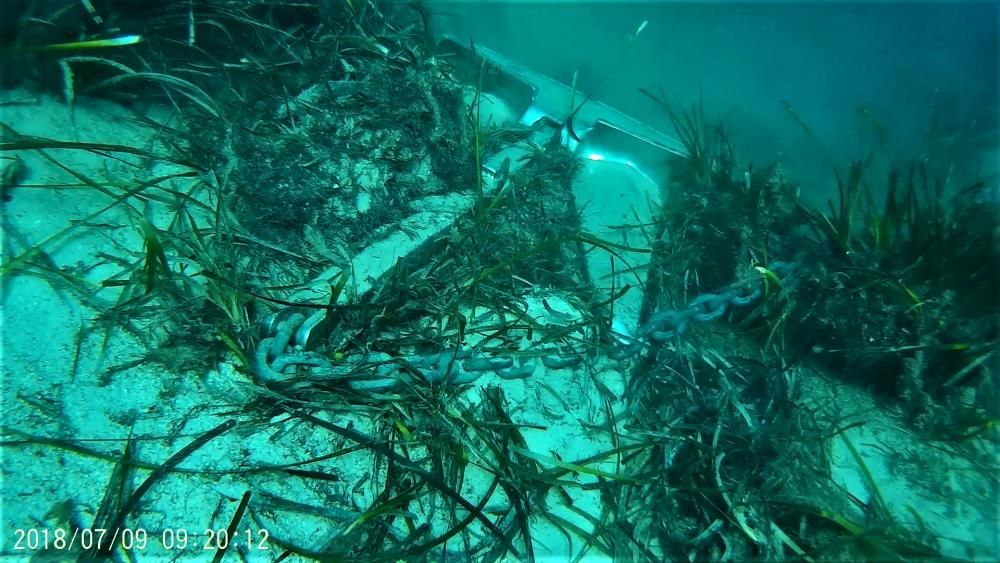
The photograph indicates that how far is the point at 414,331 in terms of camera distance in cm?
194

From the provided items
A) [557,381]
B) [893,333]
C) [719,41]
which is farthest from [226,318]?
[719,41]

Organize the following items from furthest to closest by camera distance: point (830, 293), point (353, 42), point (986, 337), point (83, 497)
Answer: point (353, 42), point (830, 293), point (986, 337), point (83, 497)

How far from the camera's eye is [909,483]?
1.93 m

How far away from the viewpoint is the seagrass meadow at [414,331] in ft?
4.88

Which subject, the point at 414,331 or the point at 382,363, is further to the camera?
the point at 414,331

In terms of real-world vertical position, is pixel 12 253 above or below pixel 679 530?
above

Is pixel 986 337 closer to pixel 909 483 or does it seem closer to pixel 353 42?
pixel 909 483

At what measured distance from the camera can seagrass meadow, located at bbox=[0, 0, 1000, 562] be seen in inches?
58.6

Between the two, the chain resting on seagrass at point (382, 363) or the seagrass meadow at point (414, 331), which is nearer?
the seagrass meadow at point (414, 331)

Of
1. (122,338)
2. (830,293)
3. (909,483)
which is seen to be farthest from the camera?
(830,293)

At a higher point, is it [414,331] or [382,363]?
[414,331]

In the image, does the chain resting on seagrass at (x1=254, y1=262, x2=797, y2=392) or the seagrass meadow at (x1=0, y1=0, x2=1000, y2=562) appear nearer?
the seagrass meadow at (x1=0, y1=0, x2=1000, y2=562)

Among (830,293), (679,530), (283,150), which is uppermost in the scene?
(283,150)

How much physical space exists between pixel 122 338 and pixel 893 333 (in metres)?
3.21
